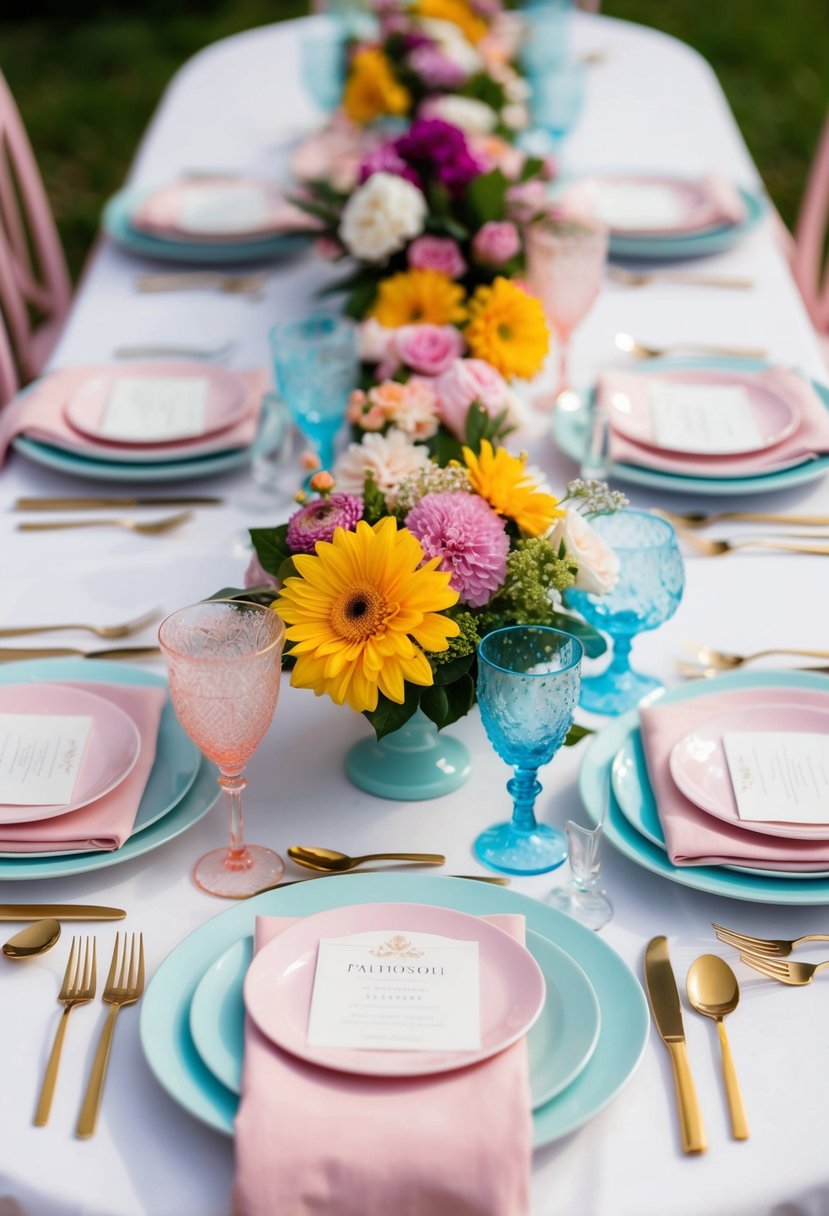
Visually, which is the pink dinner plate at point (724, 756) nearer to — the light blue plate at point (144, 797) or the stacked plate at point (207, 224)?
the light blue plate at point (144, 797)

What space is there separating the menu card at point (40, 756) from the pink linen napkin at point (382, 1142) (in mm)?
366

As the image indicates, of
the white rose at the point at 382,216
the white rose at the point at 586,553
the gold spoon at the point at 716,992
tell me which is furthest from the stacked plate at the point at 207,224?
the gold spoon at the point at 716,992

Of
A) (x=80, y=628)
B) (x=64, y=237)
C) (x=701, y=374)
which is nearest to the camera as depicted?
(x=80, y=628)

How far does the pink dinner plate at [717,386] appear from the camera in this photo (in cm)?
165

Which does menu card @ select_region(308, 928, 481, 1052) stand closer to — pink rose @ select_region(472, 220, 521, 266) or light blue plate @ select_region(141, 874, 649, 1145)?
light blue plate @ select_region(141, 874, 649, 1145)

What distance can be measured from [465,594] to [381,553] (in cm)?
9

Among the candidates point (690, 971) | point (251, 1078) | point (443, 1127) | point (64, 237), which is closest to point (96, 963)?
point (251, 1078)

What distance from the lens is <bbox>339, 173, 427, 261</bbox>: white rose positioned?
1.83m

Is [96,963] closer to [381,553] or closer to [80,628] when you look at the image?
[381,553]

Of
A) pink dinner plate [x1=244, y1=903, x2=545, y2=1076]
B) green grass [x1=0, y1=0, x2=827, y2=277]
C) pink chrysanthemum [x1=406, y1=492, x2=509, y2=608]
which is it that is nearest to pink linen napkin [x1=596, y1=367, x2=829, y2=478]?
pink chrysanthemum [x1=406, y1=492, x2=509, y2=608]

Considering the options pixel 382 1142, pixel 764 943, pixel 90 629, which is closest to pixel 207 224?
pixel 90 629

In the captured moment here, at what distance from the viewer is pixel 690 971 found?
0.98 metres

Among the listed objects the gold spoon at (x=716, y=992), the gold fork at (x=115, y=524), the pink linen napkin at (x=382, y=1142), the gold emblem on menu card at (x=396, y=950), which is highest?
the pink linen napkin at (x=382, y=1142)

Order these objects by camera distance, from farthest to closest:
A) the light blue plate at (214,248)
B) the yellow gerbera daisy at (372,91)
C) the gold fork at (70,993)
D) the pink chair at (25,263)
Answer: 1. the pink chair at (25,263)
2. the yellow gerbera daisy at (372,91)
3. the light blue plate at (214,248)
4. the gold fork at (70,993)
